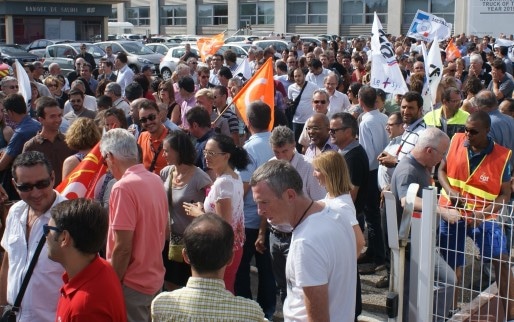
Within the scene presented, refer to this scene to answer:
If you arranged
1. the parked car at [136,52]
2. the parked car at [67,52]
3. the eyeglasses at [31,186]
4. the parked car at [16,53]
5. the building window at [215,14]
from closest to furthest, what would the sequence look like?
the eyeglasses at [31,186] → the parked car at [67,52] → the parked car at [136,52] → the parked car at [16,53] → the building window at [215,14]

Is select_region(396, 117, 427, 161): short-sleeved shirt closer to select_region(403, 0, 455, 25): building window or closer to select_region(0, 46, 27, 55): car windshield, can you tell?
select_region(0, 46, 27, 55): car windshield

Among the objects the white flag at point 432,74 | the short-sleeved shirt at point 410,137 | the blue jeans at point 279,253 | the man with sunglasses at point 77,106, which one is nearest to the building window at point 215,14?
the white flag at point 432,74

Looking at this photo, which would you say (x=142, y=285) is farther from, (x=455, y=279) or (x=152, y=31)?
(x=152, y=31)

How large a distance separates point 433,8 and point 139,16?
28.8 m

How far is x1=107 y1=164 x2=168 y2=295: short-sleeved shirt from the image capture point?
450cm

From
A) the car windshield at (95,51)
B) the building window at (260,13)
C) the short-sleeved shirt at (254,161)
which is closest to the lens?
the short-sleeved shirt at (254,161)

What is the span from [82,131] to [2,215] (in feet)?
3.29

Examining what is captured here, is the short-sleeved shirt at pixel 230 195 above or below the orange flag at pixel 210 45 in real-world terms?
below

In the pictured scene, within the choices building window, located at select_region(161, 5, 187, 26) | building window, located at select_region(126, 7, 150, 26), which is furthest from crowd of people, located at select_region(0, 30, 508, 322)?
building window, located at select_region(126, 7, 150, 26)

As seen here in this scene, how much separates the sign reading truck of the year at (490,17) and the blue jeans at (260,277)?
31775 millimetres

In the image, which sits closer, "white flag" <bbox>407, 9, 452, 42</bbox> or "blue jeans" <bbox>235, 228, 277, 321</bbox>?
"blue jeans" <bbox>235, 228, 277, 321</bbox>

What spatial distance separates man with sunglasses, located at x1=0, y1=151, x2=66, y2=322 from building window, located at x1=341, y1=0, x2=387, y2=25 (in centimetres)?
4977

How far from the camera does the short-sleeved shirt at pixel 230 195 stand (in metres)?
5.32

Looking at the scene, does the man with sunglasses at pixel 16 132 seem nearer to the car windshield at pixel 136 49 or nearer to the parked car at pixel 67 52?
the parked car at pixel 67 52
